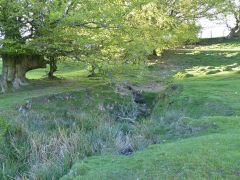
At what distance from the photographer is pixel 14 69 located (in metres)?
17.3

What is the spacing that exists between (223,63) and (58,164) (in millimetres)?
24386

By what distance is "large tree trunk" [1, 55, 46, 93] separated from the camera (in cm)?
1689

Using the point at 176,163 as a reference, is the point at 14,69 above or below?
above

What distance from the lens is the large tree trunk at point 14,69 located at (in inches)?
665

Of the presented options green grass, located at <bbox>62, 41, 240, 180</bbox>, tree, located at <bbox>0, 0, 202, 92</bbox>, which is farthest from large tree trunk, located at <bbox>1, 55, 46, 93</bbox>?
green grass, located at <bbox>62, 41, 240, 180</bbox>

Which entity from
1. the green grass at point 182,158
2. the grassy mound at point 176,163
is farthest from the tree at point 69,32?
the grassy mound at point 176,163

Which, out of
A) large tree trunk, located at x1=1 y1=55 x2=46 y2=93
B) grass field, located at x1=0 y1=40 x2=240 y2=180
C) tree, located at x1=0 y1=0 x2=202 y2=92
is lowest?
grass field, located at x1=0 y1=40 x2=240 y2=180

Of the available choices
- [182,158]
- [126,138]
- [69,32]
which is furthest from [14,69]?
[182,158]

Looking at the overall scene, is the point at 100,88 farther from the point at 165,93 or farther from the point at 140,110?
the point at 165,93

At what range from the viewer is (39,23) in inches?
539

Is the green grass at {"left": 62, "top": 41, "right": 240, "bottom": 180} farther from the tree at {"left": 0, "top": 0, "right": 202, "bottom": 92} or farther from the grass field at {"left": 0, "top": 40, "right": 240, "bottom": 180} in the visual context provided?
the tree at {"left": 0, "top": 0, "right": 202, "bottom": 92}

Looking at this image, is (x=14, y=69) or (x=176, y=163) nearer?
(x=176, y=163)

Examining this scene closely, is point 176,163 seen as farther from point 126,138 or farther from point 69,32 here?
point 69,32

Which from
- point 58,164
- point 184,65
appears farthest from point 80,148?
point 184,65
